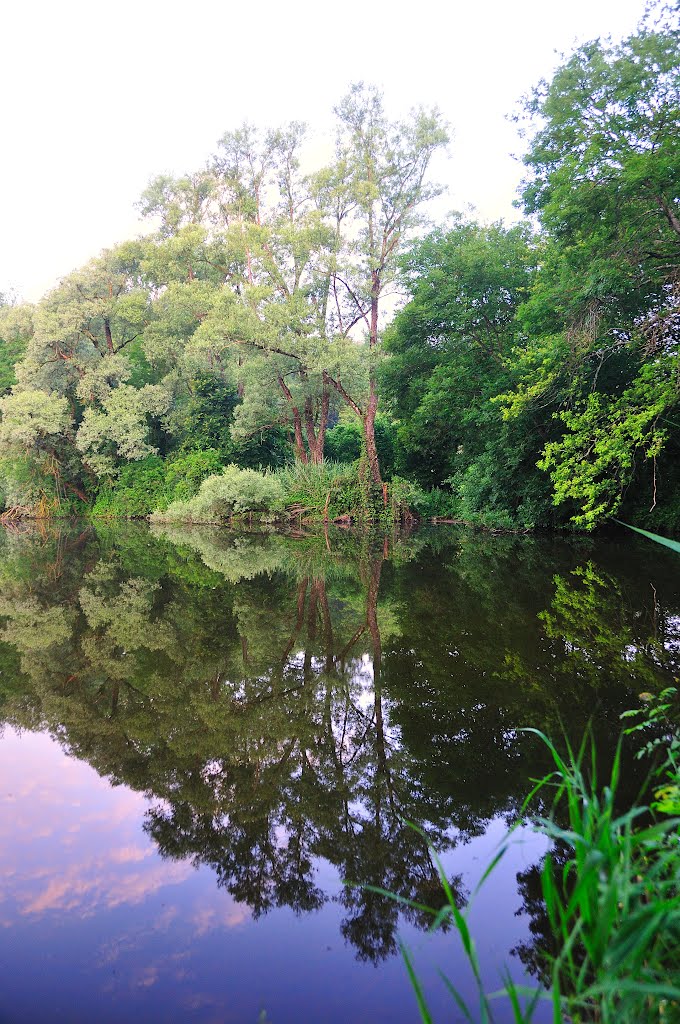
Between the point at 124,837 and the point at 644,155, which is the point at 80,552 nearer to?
the point at 124,837

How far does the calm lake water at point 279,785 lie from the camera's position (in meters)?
1.83

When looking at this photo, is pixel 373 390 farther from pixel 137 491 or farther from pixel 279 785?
pixel 279 785

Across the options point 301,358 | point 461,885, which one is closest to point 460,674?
point 461,885

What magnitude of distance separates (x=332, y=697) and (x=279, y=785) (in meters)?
1.20

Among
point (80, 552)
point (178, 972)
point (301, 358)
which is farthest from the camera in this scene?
point (301, 358)

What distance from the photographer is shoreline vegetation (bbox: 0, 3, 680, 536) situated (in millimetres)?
10195

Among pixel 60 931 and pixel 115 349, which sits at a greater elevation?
Result: pixel 115 349

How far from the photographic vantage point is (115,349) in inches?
1071

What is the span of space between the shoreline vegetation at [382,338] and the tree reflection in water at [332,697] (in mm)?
3791

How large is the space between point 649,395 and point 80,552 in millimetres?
11259

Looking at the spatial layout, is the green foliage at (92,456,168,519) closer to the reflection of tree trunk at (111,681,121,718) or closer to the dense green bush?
the dense green bush

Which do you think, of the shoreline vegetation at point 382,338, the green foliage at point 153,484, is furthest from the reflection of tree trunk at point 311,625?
the green foliage at point 153,484

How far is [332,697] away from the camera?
13.3 feet

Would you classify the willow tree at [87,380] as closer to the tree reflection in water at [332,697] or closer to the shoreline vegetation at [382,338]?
the shoreline vegetation at [382,338]
